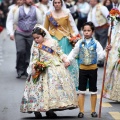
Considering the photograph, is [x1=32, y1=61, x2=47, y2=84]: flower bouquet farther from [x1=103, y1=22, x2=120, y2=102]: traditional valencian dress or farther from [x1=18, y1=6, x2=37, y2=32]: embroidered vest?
[x1=18, y1=6, x2=37, y2=32]: embroidered vest

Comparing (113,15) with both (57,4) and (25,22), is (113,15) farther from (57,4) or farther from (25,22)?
(25,22)

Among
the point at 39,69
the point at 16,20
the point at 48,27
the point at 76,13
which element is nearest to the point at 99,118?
the point at 39,69

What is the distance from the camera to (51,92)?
1086cm

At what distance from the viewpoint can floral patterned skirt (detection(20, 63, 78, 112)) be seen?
10820 mm

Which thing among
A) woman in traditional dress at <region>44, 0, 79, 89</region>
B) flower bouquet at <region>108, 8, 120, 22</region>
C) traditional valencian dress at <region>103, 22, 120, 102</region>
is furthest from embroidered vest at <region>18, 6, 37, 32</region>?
flower bouquet at <region>108, 8, 120, 22</region>

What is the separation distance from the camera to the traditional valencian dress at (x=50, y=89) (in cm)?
1083

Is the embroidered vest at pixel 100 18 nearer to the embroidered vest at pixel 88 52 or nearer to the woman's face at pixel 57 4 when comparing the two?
the woman's face at pixel 57 4

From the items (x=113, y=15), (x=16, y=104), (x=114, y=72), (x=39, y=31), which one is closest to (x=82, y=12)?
(x=114, y=72)

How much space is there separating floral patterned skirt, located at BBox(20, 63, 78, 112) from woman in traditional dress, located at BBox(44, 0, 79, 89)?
2.89m

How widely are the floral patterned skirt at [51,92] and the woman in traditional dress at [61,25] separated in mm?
2895

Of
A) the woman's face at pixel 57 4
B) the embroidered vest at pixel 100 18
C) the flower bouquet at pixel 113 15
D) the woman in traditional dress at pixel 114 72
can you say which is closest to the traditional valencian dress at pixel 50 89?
the flower bouquet at pixel 113 15

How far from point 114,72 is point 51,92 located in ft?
8.55

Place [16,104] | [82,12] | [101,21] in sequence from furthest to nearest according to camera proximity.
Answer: [82,12]
[101,21]
[16,104]

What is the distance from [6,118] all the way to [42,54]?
111cm
